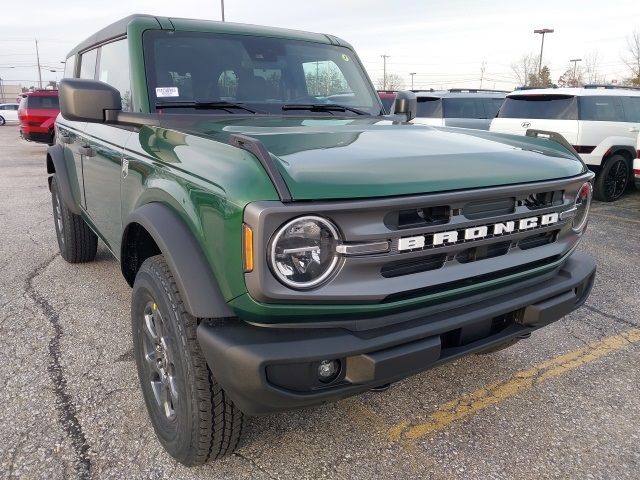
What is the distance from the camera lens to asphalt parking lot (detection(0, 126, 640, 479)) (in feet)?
7.36

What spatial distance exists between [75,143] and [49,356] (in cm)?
166

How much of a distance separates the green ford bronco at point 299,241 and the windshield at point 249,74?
0.05 feet

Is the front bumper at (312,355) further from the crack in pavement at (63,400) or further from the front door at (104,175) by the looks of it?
the front door at (104,175)

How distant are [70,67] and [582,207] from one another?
446cm

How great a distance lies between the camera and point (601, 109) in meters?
8.61

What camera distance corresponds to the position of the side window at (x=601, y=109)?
8.47m

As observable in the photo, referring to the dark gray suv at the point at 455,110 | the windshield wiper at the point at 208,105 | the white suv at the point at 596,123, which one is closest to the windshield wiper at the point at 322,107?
the windshield wiper at the point at 208,105

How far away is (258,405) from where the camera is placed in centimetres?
175

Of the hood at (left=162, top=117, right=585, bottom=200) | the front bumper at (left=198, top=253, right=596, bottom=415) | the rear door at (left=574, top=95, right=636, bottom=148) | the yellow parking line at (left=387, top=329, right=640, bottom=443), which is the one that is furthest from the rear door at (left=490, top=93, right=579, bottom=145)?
the front bumper at (left=198, top=253, right=596, bottom=415)

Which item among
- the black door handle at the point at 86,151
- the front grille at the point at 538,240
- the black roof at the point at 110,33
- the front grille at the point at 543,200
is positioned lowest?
the front grille at the point at 538,240

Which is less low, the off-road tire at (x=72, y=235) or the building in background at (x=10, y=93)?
the building in background at (x=10, y=93)

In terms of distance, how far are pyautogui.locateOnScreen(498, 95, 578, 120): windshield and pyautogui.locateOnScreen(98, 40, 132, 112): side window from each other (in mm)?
7465

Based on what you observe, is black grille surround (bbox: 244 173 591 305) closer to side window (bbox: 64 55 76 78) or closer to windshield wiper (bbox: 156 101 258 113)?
windshield wiper (bbox: 156 101 258 113)

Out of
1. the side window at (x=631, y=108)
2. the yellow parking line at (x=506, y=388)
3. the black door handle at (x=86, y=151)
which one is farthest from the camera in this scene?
the side window at (x=631, y=108)
